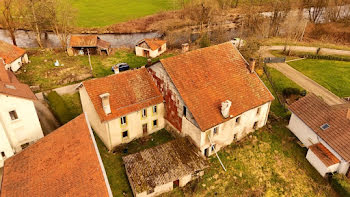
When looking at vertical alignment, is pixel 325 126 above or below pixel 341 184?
above

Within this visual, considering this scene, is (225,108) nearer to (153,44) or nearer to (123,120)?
(123,120)

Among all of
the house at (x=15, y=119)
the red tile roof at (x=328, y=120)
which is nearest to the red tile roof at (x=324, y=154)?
the red tile roof at (x=328, y=120)

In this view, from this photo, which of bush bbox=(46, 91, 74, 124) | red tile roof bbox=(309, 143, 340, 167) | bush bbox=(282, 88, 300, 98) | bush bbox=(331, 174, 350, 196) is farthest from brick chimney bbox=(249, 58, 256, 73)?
bush bbox=(46, 91, 74, 124)

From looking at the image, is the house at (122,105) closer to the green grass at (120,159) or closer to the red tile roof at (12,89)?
the green grass at (120,159)

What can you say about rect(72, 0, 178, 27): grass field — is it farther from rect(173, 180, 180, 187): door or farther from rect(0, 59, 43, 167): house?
rect(173, 180, 180, 187): door

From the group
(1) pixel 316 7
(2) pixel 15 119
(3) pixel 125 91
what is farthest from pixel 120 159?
(1) pixel 316 7

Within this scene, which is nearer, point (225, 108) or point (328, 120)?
point (225, 108)

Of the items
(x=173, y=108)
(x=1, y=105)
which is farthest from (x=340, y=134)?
(x=1, y=105)
